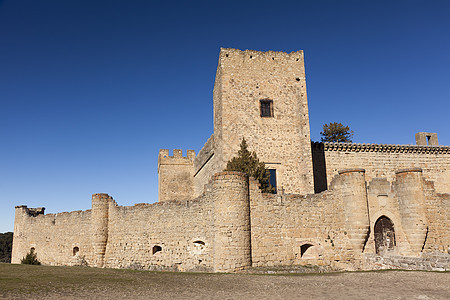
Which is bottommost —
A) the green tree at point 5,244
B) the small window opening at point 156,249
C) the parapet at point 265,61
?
the green tree at point 5,244

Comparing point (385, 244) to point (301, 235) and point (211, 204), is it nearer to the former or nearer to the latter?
point (301, 235)

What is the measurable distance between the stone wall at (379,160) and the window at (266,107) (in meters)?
4.55

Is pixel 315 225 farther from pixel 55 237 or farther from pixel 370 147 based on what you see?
pixel 55 237

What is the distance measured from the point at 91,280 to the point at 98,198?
8.45 m

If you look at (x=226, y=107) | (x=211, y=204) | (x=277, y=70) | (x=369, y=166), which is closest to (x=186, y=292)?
(x=211, y=204)

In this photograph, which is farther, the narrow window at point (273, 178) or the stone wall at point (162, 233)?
the narrow window at point (273, 178)

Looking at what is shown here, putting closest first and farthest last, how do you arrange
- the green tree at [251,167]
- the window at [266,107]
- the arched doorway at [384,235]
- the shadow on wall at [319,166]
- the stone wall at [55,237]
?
the arched doorway at [384,235] → the stone wall at [55,237] → the green tree at [251,167] → the window at [266,107] → the shadow on wall at [319,166]

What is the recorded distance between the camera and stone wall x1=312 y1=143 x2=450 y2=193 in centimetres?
2495

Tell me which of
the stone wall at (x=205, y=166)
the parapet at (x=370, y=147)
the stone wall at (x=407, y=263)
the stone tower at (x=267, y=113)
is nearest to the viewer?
the stone wall at (x=407, y=263)

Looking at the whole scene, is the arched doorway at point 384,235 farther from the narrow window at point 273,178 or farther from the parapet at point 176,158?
the parapet at point 176,158

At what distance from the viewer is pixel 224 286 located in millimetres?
10273

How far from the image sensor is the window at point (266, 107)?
22.3 m

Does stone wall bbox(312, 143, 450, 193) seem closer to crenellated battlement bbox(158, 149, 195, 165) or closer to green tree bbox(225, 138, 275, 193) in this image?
green tree bbox(225, 138, 275, 193)

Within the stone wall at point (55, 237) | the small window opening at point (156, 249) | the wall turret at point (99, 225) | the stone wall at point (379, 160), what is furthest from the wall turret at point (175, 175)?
the small window opening at point (156, 249)
